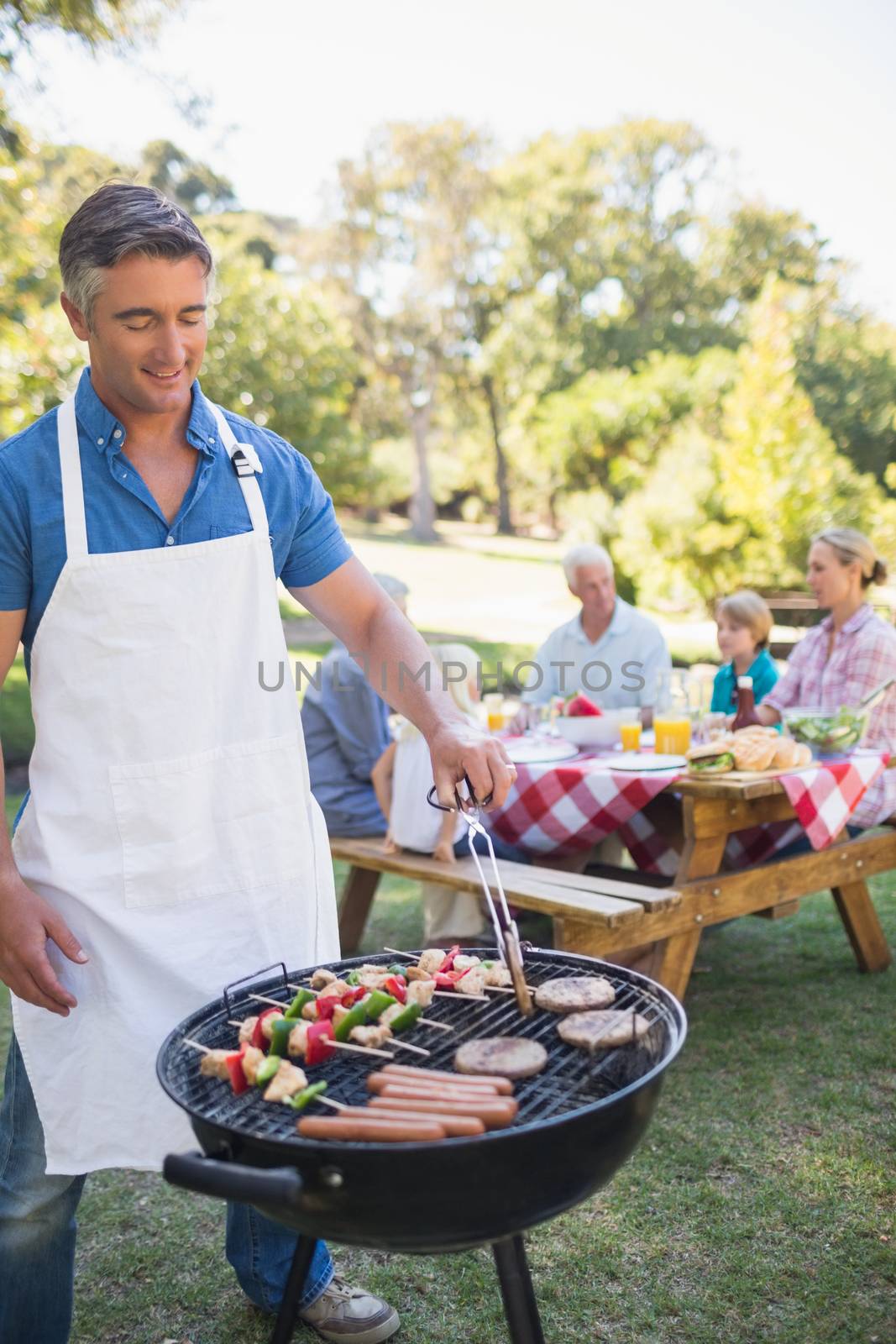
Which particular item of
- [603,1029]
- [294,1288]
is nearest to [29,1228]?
[294,1288]

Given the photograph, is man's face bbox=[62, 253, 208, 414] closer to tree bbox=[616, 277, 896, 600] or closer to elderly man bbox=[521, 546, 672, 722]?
elderly man bbox=[521, 546, 672, 722]

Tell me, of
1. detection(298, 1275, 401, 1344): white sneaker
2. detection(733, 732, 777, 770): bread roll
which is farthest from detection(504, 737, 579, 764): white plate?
detection(298, 1275, 401, 1344): white sneaker

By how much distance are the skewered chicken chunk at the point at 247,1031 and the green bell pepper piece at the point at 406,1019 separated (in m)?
0.23

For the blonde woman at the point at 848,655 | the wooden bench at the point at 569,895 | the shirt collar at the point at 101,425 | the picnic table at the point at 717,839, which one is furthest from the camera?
the blonde woman at the point at 848,655

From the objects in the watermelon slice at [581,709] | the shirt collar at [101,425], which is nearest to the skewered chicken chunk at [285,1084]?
the shirt collar at [101,425]

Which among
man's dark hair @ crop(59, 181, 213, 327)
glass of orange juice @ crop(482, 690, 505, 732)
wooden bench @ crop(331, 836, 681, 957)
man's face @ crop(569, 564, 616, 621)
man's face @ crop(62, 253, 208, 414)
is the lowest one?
wooden bench @ crop(331, 836, 681, 957)

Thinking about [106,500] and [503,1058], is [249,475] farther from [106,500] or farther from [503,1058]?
[503,1058]

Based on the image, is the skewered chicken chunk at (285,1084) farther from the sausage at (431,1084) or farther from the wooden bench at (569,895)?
the wooden bench at (569,895)

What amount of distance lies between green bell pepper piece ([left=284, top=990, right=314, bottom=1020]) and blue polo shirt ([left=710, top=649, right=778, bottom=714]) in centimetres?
421

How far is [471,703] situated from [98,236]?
3.19 m

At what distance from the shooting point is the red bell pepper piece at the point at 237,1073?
1.70 meters

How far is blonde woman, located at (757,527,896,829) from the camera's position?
4855 millimetres

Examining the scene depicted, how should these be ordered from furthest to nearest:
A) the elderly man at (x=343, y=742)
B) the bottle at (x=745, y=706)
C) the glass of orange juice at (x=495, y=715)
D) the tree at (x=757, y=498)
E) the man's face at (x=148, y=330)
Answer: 1. the tree at (x=757, y=498)
2. the glass of orange juice at (x=495, y=715)
3. the elderly man at (x=343, y=742)
4. the bottle at (x=745, y=706)
5. the man's face at (x=148, y=330)

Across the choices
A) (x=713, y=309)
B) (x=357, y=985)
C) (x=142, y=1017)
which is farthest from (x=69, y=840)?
(x=713, y=309)
